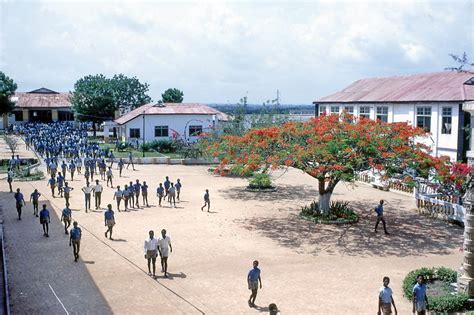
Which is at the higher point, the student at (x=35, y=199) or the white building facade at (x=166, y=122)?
the white building facade at (x=166, y=122)

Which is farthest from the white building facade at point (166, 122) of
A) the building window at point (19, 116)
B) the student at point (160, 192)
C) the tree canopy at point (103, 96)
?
the building window at point (19, 116)

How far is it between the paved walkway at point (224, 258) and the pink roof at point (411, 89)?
7434mm

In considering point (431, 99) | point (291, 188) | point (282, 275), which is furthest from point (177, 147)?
point (282, 275)

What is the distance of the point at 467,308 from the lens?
1188 cm

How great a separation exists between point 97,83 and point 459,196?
5044 centimetres

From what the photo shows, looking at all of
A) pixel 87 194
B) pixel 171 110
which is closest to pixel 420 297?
pixel 87 194

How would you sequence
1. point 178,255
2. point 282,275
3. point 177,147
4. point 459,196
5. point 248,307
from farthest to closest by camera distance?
point 177,147 → point 459,196 → point 178,255 → point 282,275 → point 248,307

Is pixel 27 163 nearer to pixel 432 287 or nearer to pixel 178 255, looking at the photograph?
pixel 178 255

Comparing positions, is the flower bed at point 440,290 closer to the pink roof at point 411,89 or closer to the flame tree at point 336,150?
the flame tree at point 336,150

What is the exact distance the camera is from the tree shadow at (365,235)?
1680 cm

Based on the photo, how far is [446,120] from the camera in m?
28.5

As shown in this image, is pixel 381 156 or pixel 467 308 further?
pixel 381 156

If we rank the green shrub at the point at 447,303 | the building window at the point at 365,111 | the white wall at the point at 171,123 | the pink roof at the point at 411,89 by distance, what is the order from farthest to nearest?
the white wall at the point at 171,123 < the building window at the point at 365,111 < the pink roof at the point at 411,89 < the green shrub at the point at 447,303

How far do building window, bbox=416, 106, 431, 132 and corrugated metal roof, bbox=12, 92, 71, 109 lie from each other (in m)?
58.3
